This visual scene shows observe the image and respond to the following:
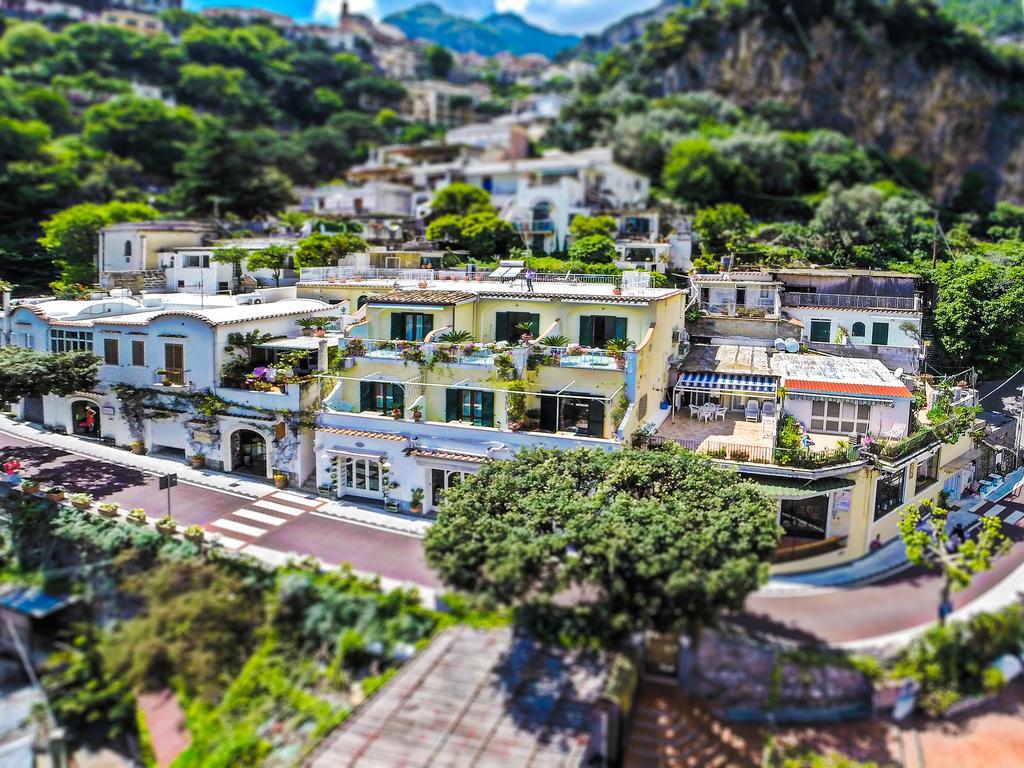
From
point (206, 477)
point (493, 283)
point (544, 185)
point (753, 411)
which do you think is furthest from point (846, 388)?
point (544, 185)

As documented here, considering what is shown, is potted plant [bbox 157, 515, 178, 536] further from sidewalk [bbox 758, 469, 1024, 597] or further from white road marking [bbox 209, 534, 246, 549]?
sidewalk [bbox 758, 469, 1024, 597]

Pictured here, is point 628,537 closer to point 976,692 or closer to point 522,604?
point 522,604

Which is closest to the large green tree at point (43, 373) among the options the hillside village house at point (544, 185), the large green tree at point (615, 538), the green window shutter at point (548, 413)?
the large green tree at point (615, 538)

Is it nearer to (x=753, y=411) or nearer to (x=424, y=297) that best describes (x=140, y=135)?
(x=424, y=297)

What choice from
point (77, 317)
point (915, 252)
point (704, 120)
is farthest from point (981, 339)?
point (704, 120)

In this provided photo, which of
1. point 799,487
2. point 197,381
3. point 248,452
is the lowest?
point 248,452

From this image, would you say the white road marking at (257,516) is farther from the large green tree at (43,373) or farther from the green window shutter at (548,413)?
the large green tree at (43,373)
